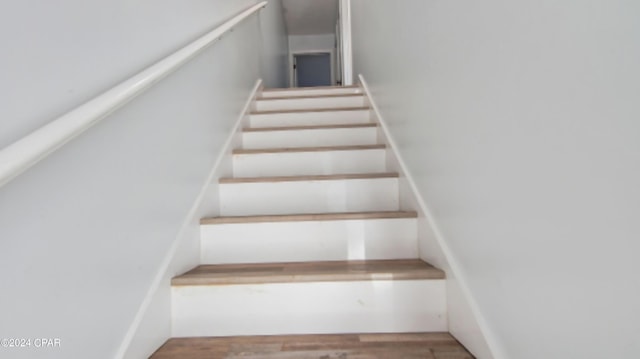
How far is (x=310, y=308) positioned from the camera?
1078mm

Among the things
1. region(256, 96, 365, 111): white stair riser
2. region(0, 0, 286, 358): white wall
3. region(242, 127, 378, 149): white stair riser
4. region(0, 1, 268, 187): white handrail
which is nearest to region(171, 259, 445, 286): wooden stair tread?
region(0, 0, 286, 358): white wall

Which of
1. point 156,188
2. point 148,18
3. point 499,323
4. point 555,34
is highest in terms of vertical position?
point 148,18

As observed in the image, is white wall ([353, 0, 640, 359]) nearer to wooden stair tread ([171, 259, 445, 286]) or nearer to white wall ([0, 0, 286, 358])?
wooden stair tread ([171, 259, 445, 286])

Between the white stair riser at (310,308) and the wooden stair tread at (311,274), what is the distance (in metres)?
0.02

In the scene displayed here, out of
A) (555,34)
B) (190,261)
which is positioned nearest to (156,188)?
(190,261)

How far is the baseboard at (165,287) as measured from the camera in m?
0.90

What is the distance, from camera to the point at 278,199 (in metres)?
1.61

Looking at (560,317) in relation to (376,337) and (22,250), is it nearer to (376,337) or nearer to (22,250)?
(376,337)

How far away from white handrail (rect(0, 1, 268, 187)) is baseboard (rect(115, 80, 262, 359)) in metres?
0.54

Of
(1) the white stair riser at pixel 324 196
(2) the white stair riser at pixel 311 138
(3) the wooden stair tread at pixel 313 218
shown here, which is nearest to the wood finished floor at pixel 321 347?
(3) the wooden stair tread at pixel 313 218

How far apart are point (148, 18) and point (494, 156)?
1.05m

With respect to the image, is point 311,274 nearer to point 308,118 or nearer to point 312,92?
point 308,118

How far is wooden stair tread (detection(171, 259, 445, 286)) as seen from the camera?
1.08 meters

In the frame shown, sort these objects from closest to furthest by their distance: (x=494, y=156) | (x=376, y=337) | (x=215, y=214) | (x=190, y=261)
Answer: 1. (x=494, y=156)
2. (x=376, y=337)
3. (x=190, y=261)
4. (x=215, y=214)
